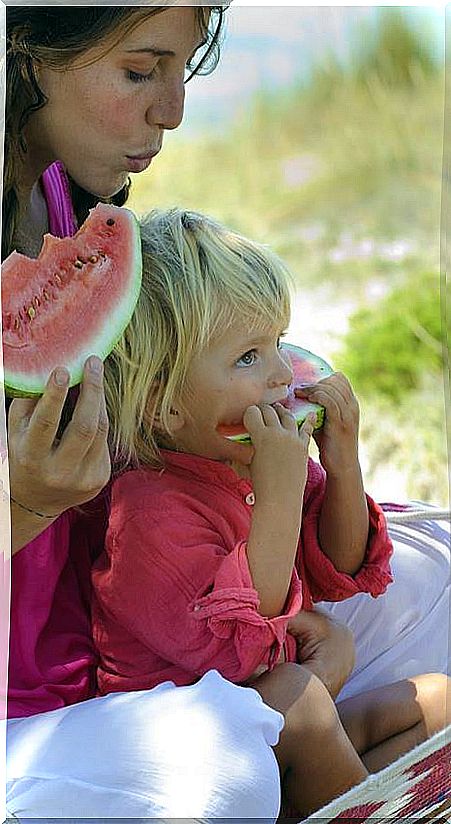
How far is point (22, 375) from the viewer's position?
1.03m

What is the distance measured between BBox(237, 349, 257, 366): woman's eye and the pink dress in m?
0.25

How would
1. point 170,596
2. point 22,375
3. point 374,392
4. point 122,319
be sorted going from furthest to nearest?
1. point 374,392
2. point 170,596
3. point 122,319
4. point 22,375

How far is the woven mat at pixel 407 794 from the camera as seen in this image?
46.4 inches

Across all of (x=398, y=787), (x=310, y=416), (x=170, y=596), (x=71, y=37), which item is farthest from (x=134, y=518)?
(x=71, y=37)

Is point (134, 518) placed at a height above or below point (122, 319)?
below

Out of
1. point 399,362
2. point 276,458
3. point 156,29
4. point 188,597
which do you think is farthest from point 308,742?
point 399,362

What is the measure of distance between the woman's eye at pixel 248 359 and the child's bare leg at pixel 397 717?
0.49 m

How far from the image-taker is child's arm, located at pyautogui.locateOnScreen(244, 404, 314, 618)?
4.06 ft

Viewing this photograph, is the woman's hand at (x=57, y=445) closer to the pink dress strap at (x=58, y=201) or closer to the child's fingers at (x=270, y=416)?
the child's fingers at (x=270, y=416)

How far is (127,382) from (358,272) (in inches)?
108

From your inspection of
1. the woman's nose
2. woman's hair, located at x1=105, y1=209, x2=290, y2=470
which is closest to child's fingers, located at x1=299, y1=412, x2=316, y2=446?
woman's hair, located at x1=105, y1=209, x2=290, y2=470

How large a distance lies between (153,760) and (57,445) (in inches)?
11.8

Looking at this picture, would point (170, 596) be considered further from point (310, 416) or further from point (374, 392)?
point (374, 392)

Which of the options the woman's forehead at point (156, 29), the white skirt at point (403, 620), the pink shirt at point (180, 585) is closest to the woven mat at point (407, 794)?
the pink shirt at point (180, 585)
